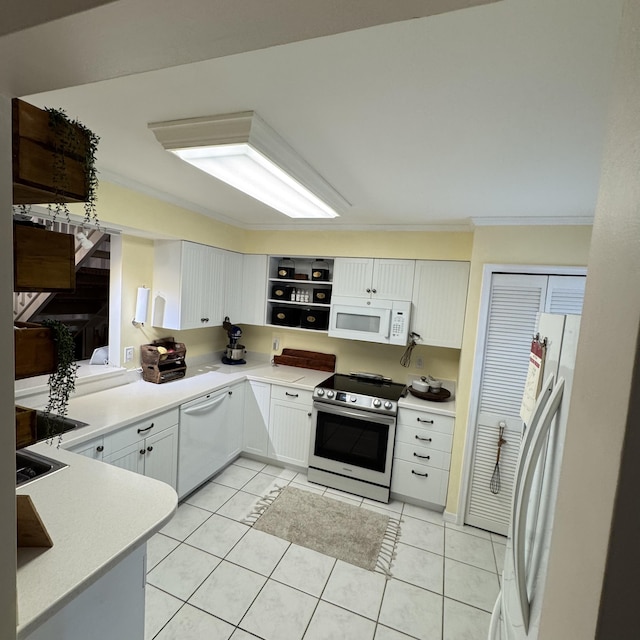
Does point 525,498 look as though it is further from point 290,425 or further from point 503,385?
point 290,425

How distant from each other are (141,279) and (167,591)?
2189 millimetres

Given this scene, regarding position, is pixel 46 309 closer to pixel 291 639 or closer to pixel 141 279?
pixel 141 279

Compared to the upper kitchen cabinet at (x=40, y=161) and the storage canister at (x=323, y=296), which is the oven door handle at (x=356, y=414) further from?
the upper kitchen cabinet at (x=40, y=161)

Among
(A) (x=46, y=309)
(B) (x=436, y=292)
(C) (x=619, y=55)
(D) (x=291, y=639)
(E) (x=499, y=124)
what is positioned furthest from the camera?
(A) (x=46, y=309)

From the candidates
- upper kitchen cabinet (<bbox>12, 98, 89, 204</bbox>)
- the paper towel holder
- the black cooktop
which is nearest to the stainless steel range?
the black cooktop

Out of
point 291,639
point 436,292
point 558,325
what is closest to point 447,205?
point 436,292

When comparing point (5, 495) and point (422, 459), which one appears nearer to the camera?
point (5, 495)

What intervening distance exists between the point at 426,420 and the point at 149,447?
2063 mm

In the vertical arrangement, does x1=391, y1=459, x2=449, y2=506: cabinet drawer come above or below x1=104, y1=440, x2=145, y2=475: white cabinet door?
below

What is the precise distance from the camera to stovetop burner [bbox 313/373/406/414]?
2.79 meters

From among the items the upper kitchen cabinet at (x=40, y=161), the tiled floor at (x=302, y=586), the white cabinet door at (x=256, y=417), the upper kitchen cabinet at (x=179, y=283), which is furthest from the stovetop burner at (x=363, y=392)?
the upper kitchen cabinet at (x=40, y=161)

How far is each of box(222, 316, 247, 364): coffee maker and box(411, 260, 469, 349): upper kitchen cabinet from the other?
1.83 m

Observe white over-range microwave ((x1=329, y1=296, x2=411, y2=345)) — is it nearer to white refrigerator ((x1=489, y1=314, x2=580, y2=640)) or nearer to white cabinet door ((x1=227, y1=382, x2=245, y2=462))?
white cabinet door ((x1=227, y1=382, x2=245, y2=462))

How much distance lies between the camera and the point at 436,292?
291 cm
